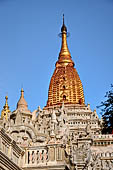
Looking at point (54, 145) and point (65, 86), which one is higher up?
point (65, 86)

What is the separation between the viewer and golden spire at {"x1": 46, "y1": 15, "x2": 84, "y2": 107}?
53750 mm

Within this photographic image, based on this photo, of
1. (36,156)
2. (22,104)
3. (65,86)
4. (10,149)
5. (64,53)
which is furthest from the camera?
(64,53)

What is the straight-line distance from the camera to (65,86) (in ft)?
180

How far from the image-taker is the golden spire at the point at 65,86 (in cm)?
5375

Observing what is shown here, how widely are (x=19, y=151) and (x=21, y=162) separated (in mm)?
470

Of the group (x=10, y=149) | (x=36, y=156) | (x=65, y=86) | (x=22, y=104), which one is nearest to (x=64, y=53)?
(x=65, y=86)

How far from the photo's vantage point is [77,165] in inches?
492

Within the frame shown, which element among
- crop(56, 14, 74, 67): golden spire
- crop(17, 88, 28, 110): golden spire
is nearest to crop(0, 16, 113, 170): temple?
crop(17, 88, 28, 110): golden spire

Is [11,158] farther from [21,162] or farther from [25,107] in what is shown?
[25,107]

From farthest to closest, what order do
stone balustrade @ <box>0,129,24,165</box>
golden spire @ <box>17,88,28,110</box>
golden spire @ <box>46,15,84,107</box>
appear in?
golden spire @ <box>46,15,84,107</box> < golden spire @ <box>17,88,28,110</box> < stone balustrade @ <box>0,129,24,165</box>

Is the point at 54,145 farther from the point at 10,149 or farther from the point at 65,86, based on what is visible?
the point at 65,86

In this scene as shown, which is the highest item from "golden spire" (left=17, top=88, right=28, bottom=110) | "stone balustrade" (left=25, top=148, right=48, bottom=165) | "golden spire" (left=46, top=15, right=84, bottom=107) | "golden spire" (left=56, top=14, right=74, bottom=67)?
"golden spire" (left=56, top=14, right=74, bottom=67)

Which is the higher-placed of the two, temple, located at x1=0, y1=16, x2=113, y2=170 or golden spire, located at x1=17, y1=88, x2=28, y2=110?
golden spire, located at x1=17, y1=88, x2=28, y2=110

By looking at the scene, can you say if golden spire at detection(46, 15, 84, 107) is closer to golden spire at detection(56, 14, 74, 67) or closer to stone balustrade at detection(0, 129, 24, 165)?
golden spire at detection(56, 14, 74, 67)
